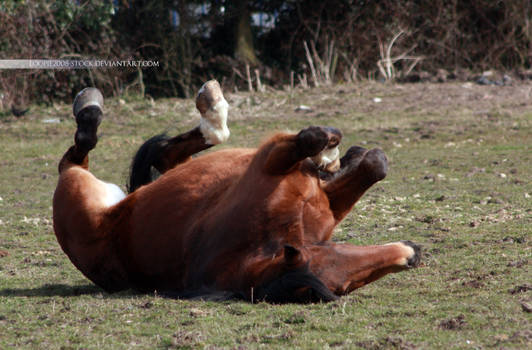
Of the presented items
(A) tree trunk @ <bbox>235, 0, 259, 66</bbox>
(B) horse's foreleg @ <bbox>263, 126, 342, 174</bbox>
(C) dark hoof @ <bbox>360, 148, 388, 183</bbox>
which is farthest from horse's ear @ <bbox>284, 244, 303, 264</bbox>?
(A) tree trunk @ <bbox>235, 0, 259, 66</bbox>

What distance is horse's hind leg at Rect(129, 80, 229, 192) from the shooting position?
460 centimetres

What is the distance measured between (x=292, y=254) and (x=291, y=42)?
563 inches

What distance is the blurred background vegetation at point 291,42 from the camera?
1563 cm

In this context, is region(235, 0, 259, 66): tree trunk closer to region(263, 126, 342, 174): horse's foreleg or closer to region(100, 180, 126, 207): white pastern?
region(100, 180, 126, 207): white pastern

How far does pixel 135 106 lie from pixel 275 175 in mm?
10927

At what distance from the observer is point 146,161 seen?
186 inches

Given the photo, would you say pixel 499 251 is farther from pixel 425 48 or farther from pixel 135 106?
pixel 425 48

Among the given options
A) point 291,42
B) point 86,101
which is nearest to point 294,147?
point 86,101

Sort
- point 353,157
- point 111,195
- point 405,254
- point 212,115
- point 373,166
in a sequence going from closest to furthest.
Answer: point 405,254 < point 373,166 < point 353,157 < point 111,195 < point 212,115

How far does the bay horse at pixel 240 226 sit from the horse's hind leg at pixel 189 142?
0.35 metres

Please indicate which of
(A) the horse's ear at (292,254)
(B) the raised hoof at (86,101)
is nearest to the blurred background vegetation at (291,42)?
(B) the raised hoof at (86,101)

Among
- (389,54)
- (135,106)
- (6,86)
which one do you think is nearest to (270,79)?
(389,54)

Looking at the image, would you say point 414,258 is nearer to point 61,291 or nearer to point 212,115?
point 212,115

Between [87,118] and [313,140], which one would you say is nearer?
[313,140]
